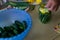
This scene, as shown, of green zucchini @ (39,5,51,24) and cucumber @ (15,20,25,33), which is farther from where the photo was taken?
green zucchini @ (39,5,51,24)

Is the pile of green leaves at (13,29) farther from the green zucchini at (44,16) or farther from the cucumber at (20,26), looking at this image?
the green zucchini at (44,16)

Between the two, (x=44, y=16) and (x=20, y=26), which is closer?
(x=20, y=26)

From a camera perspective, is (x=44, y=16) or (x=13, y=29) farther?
(x=44, y=16)

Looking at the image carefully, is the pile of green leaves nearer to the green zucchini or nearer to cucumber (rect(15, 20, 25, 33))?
cucumber (rect(15, 20, 25, 33))

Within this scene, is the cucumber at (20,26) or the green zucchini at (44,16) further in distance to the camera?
the green zucchini at (44,16)

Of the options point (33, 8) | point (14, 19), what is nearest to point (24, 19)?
point (14, 19)

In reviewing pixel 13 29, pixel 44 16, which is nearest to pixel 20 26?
pixel 13 29

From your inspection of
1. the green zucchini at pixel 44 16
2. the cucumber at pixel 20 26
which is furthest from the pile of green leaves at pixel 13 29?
the green zucchini at pixel 44 16

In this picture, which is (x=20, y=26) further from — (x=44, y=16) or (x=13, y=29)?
(x=44, y=16)

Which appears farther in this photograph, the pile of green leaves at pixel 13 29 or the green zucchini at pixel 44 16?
the green zucchini at pixel 44 16

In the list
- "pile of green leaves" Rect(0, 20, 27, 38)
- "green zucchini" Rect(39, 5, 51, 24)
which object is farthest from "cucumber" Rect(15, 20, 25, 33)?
"green zucchini" Rect(39, 5, 51, 24)

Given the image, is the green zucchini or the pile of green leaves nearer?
the pile of green leaves

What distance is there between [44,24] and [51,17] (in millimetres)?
64

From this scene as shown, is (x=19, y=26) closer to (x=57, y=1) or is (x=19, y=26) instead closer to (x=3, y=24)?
(x=3, y=24)
